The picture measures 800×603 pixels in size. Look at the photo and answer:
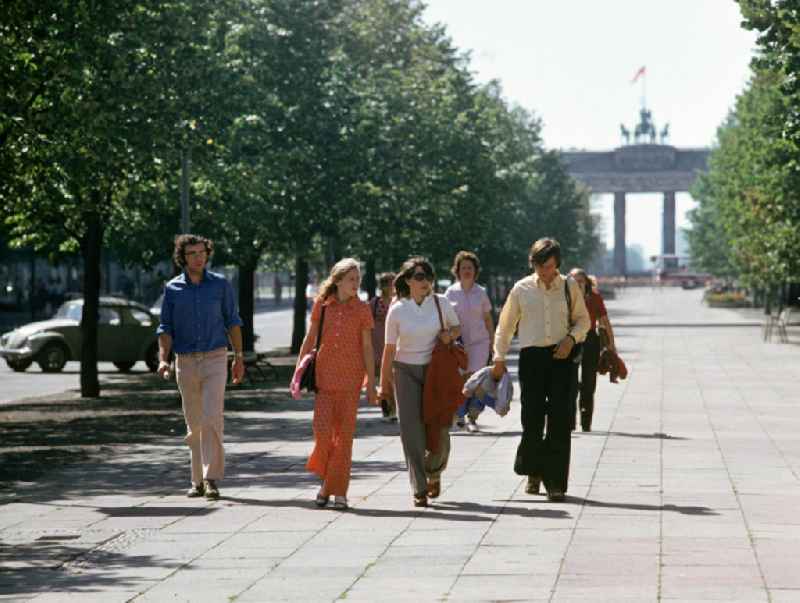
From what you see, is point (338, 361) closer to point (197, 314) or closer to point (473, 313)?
point (197, 314)

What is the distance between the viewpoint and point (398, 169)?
4481 centimetres

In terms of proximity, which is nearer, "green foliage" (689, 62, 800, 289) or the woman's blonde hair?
the woman's blonde hair

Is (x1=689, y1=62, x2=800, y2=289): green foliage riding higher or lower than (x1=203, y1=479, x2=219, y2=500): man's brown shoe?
higher

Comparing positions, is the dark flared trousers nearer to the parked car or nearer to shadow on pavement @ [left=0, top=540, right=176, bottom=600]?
shadow on pavement @ [left=0, top=540, right=176, bottom=600]

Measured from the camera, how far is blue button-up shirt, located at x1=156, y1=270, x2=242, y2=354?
1323cm

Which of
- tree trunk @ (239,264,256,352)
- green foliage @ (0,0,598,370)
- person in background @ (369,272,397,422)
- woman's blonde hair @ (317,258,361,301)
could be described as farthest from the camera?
tree trunk @ (239,264,256,352)

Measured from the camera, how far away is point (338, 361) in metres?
12.7

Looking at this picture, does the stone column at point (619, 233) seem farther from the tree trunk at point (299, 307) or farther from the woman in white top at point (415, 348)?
A: the woman in white top at point (415, 348)

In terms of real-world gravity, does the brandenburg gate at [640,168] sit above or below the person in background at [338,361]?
above

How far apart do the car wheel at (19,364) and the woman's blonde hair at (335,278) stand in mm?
25171

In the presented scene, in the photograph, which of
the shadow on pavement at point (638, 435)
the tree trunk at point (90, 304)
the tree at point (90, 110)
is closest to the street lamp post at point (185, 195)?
the tree at point (90, 110)

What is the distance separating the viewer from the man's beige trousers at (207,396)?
43.4ft

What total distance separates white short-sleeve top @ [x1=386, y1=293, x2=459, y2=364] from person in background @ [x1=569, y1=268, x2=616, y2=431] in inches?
247

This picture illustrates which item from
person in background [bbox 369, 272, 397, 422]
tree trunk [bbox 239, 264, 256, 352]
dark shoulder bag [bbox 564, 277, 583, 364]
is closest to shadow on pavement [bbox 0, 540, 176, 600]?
dark shoulder bag [bbox 564, 277, 583, 364]
